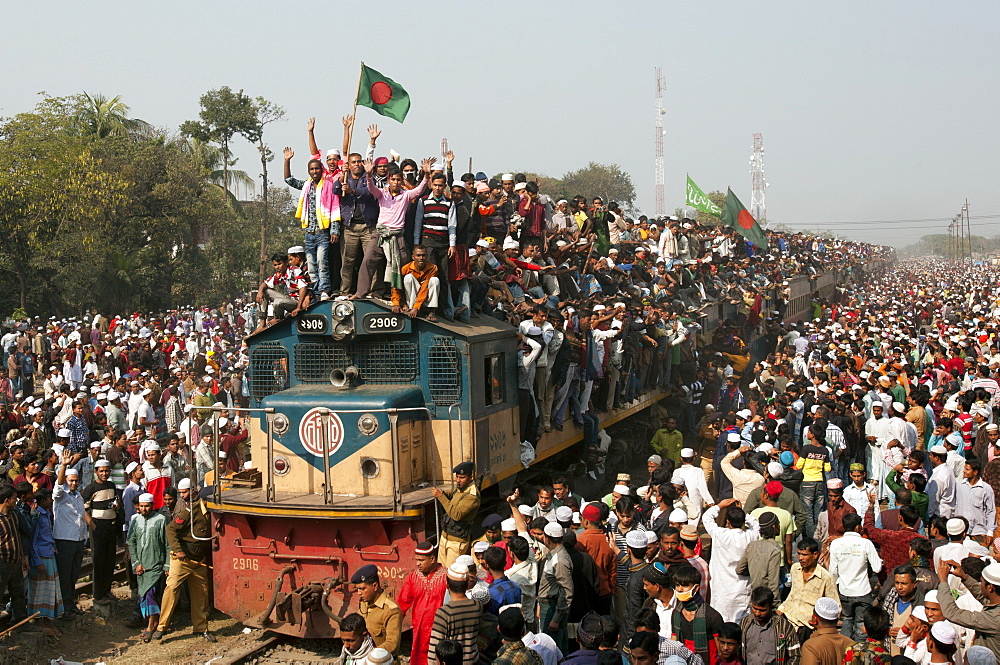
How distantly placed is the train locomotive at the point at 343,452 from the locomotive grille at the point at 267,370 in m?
0.01

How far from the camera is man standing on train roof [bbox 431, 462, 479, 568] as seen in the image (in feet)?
29.7

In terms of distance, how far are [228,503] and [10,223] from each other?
29.2m

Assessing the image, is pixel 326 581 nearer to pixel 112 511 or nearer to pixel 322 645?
pixel 322 645

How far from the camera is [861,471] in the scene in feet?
33.2

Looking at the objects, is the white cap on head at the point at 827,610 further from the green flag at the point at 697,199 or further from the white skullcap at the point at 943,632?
the green flag at the point at 697,199

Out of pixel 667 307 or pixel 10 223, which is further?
pixel 10 223

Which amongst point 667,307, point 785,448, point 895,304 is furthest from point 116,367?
point 895,304

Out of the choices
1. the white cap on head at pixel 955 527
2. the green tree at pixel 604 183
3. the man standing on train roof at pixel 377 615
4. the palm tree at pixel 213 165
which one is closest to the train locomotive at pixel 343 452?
the man standing on train roof at pixel 377 615

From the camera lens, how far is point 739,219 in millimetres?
30625

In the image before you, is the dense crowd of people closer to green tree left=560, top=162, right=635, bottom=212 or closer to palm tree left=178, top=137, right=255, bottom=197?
palm tree left=178, top=137, right=255, bottom=197

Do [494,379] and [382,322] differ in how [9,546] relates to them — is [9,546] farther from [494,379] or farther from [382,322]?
[494,379]

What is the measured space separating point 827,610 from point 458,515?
3.65m

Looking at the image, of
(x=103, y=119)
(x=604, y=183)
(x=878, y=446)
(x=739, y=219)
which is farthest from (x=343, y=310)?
(x=604, y=183)

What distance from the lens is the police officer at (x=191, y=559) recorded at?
32.4 feet
